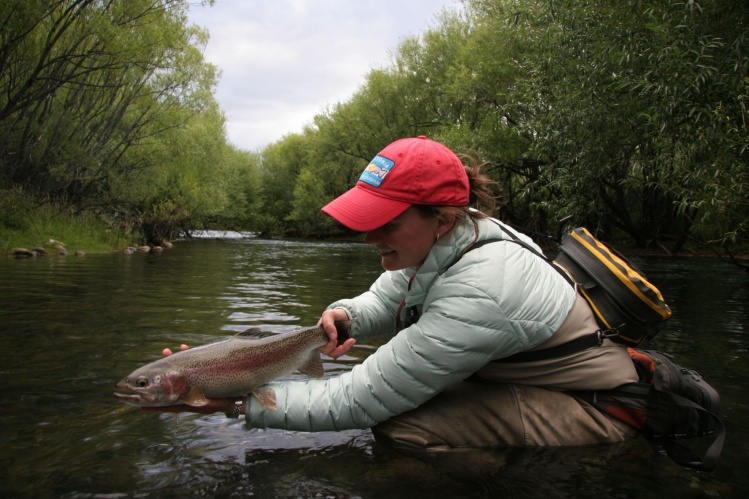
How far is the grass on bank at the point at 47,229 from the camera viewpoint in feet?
61.2

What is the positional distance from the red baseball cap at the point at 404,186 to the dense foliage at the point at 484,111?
546 mm

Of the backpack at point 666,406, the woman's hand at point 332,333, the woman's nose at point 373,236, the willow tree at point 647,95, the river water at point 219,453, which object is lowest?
the river water at point 219,453

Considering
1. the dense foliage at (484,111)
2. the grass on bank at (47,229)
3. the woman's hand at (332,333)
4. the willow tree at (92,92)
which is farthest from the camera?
the grass on bank at (47,229)

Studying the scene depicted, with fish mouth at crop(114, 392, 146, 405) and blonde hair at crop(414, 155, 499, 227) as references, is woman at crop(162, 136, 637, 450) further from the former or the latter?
fish mouth at crop(114, 392, 146, 405)

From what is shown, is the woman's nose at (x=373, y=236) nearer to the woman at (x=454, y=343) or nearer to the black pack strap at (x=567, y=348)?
the woman at (x=454, y=343)

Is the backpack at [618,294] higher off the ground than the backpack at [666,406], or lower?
higher

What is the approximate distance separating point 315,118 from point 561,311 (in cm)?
4752

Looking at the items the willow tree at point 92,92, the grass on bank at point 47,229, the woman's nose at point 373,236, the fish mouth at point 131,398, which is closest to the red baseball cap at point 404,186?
the woman's nose at point 373,236

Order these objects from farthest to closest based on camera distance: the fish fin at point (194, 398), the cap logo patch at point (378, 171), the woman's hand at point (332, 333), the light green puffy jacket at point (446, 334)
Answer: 1. the woman's hand at point (332, 333)
2. the fish fin at point (194, 398)
3. the cap logo patch at point (378, 171)
4. the light green puffy jacket at point (446, 334)

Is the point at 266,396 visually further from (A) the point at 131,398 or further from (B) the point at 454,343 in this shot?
(B) the point at 454,343

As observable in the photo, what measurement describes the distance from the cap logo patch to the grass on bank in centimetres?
1845

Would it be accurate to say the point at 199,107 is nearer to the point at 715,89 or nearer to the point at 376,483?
the point at 715,89

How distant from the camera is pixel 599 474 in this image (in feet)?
10.2

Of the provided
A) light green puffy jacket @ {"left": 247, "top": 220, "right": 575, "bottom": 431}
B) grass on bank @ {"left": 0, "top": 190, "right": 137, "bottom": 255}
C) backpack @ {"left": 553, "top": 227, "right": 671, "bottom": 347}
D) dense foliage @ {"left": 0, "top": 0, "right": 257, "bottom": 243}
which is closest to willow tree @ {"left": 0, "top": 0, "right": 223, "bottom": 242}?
dense foliage @ {"left": 0, "top": 0, "right": 257, "bottom": 243}
